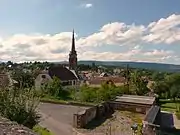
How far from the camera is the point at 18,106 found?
34.3ft

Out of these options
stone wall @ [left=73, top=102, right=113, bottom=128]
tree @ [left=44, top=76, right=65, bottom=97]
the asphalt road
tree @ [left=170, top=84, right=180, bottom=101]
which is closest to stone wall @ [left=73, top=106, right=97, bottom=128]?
stone wall @ [left=73, top=102, right=113, bottom=128]

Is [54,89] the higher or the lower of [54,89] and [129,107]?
the higher

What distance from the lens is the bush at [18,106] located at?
1022 cm

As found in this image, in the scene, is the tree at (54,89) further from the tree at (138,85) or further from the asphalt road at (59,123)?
the asphalt road at (59,123)

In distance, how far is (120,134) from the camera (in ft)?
61.4

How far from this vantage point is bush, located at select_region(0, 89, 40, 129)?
10219mm

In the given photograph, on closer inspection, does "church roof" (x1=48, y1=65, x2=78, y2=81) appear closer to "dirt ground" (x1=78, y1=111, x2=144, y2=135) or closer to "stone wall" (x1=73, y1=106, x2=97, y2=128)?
"dirt ground" (x1=78, y1=111, x2=144, y2=135)

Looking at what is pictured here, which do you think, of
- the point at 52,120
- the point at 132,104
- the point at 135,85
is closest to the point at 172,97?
the point at 135,85

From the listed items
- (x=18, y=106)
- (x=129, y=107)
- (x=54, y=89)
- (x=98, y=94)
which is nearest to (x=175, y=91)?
(x=98, y=94)

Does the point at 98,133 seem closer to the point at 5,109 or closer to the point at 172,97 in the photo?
the point at 5,109

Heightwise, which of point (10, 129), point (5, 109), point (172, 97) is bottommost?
point (172, 97)

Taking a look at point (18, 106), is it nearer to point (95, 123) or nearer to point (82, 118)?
point (82, 118)

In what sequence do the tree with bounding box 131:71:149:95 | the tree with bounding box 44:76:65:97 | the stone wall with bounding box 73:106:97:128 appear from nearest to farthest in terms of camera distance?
the stone wall with bounding box 73:106:97:128, the tree with bounding box 44:76:65:97, the tree with bounding box 131:71:149:95

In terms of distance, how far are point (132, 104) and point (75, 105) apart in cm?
724
